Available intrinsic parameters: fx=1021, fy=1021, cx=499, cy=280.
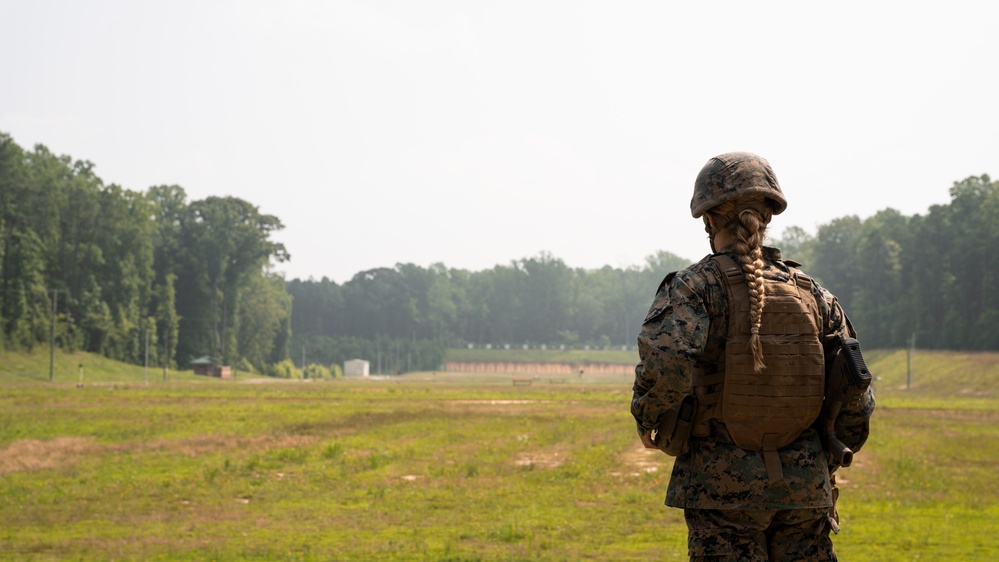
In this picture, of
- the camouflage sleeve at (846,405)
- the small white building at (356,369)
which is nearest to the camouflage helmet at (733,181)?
the camouflage sleeve at (846,405)

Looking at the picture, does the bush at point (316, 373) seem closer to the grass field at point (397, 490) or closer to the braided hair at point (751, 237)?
the grass field at point (397, 490)

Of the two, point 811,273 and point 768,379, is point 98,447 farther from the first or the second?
point 811,273

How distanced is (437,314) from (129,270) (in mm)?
92824

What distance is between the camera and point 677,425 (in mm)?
4496

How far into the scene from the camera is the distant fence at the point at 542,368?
14965 centimetres

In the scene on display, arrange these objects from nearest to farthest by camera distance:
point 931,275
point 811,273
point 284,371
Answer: point 931,275 < point 284,371 < point 811,273

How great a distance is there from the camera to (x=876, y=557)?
11500 mm

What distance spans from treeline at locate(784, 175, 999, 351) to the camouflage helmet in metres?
92.5

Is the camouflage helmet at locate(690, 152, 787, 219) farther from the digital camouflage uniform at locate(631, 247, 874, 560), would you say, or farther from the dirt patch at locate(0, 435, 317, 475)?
the dirt patch at locate(0, 435, 317, 475)

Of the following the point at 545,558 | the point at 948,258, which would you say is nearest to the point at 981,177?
the point at 948,258

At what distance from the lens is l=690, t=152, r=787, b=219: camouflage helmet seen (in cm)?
470

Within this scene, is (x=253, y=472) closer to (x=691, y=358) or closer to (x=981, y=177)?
(x=691, y=358)

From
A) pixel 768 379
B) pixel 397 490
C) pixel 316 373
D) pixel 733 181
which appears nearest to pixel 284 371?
pixel 316 373

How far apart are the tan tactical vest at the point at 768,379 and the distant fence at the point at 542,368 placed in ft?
471
